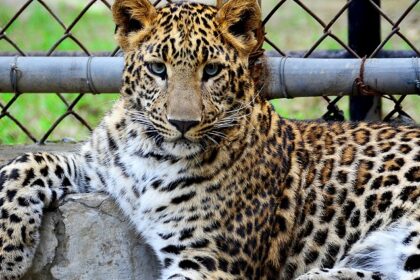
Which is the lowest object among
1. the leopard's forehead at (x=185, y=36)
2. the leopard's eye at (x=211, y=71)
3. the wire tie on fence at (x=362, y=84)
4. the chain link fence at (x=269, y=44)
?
the chain link fence at (x=269, y=44)

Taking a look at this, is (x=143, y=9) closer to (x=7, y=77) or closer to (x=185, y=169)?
(x=185, y=169)

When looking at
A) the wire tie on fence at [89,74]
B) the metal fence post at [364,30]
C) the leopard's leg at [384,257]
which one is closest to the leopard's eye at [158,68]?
the wire tie on fence at [89,74]

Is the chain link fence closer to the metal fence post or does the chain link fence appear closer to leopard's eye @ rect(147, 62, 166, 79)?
the metal fence post

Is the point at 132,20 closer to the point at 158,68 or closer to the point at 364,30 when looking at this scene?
the point at 158,68

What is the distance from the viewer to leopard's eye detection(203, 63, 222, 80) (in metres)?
5.09

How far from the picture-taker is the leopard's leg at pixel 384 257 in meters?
5.20

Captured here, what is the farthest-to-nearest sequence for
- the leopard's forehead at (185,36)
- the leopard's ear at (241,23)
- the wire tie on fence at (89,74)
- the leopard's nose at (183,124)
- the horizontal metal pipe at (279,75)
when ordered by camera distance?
the wire tie on fence at (89,74) < the horizontal metal pipe at (279,75) < the leopard's ear at (241,23) < the leopard's forehead at (185,36) < the leopard's nose at (183,124)

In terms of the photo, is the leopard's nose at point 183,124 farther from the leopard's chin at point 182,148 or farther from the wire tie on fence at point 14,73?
the wire tie on fence at point 14,73

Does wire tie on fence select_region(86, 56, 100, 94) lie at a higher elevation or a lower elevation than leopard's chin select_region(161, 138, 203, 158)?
higher

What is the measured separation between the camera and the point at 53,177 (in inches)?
216

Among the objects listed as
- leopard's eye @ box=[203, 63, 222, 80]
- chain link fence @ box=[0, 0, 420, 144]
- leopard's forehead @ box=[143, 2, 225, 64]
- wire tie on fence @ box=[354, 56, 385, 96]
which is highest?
leopard's forehead @ box=[143, 2, 225, 64]

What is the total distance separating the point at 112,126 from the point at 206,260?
3.04ft

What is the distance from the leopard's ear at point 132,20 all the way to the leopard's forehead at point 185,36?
5 cm

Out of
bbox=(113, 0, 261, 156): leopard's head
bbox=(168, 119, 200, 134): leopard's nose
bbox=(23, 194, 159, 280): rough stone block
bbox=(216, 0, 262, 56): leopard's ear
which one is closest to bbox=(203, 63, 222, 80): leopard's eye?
bbox=(113, 0, 261, 156): leopard's head
